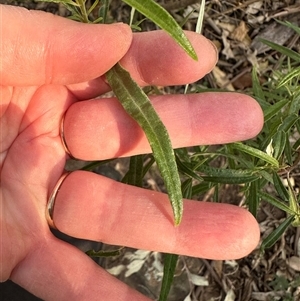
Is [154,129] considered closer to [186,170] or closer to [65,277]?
[186,170]

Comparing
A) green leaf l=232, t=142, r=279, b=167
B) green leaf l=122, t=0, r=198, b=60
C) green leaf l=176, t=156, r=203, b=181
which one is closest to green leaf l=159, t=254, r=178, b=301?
green leaf l=176, t=156, r=203, b=181

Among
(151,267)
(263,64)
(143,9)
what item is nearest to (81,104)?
(143,9)

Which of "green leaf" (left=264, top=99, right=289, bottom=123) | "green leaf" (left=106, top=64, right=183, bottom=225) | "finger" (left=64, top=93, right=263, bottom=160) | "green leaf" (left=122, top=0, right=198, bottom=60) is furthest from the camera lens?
"green leaf" (left=264, top=99, right=289, bottom=123)

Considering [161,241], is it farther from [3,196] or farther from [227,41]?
[227,41]

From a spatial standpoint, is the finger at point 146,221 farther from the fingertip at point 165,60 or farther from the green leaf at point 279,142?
the fingertip at point 165,60

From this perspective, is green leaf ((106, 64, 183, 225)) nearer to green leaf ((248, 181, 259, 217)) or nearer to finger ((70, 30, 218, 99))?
finger ((70, 30, 218, 99))

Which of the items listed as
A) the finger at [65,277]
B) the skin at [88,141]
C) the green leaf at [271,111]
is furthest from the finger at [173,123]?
the finger at [65,277]

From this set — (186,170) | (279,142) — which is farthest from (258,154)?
(186,170)
